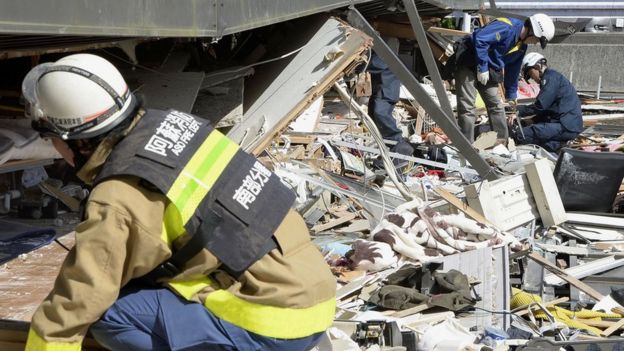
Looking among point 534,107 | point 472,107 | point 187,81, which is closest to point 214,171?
point 187,81

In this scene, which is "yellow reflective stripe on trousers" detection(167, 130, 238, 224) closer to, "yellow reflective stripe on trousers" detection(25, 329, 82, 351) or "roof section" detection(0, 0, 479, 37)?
"yellow reflective stripe on trousers" detection(25, 329, 82, 351)

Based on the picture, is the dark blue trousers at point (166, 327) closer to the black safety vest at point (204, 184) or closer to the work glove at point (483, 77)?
the black safety vest at point (204, 184)

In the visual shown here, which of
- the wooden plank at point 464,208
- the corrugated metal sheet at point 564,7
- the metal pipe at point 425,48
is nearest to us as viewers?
the wooden plank at point 464,208

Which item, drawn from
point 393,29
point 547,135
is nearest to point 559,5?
point 393,29

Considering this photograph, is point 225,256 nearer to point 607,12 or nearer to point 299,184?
point 299,184

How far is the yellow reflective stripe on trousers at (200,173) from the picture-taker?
3082mm

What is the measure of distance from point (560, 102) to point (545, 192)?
12.5ft

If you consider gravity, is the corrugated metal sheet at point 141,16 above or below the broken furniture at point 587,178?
above

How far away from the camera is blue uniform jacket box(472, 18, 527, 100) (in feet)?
36.6

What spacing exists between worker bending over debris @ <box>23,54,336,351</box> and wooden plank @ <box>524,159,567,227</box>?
496 centimetres

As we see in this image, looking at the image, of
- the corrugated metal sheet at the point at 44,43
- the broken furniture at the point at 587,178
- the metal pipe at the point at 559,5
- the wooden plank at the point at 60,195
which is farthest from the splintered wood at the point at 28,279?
the metal pipe at the point at 559,5

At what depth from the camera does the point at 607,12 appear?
1922 cm

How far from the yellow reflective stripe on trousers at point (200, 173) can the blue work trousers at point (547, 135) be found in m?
8.84

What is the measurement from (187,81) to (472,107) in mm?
5478
